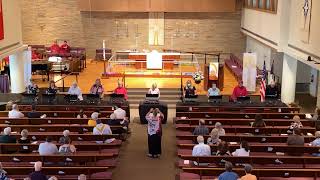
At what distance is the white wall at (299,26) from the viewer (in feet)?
52.6

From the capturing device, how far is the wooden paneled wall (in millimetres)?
27906

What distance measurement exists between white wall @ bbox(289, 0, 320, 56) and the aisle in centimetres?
564

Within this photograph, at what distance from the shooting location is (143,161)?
43.7ft

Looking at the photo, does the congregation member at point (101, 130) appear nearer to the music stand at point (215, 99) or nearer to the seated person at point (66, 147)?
the seated person at point (66, 147)

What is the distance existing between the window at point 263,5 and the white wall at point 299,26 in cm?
154

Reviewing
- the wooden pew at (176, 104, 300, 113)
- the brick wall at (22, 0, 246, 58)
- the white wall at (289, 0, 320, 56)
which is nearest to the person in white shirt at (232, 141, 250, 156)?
the wooden pew at (176, 104, 300, 113)

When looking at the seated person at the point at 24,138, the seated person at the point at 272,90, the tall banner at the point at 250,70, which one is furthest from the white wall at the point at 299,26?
the seated person at the point at 24,138

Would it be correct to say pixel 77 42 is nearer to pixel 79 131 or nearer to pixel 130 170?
pixel 79 131

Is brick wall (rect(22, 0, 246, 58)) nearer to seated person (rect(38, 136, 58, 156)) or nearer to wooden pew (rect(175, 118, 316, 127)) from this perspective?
wooden pew (rect(175, 118, 316, 127))

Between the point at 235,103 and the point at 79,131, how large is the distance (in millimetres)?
6383

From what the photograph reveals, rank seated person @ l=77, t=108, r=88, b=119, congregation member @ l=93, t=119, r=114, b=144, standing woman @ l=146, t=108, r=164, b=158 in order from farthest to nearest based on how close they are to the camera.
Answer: seated person @ l=77, t=108, r=88, b=119 < standing woman @ l=146, t=108, r=164, b=158 < congregation member @ l=93, t=119, r=114, b=144

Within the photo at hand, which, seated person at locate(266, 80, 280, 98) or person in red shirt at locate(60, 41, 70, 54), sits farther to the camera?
person in red shirt at locate(60, 41, 70, 54)

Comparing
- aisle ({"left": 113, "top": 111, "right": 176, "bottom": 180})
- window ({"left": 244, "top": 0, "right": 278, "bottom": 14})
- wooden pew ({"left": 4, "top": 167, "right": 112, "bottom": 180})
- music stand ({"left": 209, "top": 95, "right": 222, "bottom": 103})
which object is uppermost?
window ({"left": 244, "top": 0, "right": 278, "bottom": 14})

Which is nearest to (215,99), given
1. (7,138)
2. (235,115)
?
(235,115)
